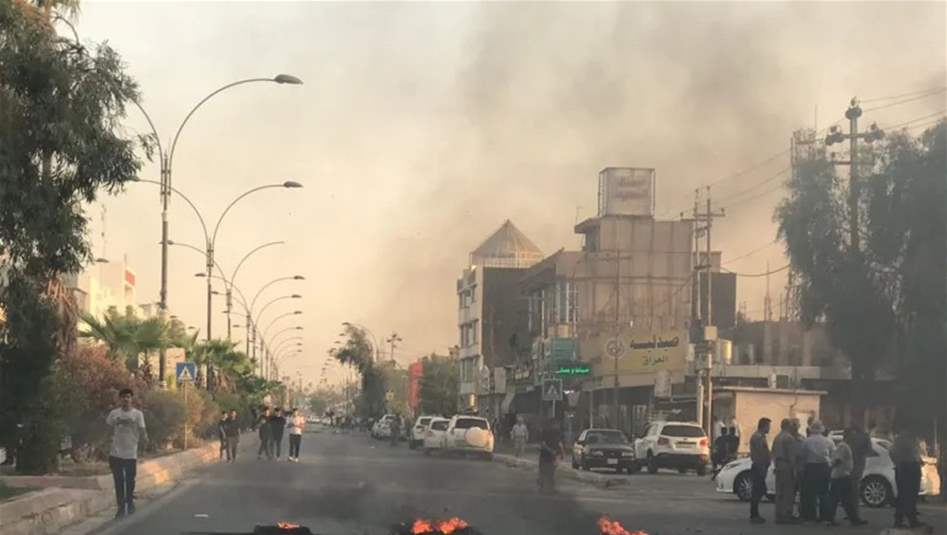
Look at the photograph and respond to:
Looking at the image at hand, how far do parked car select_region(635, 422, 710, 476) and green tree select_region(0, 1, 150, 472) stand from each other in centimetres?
2568

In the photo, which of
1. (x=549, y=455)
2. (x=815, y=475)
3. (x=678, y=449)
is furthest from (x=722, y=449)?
(x=815, y=475)

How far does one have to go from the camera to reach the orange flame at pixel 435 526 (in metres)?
12.5

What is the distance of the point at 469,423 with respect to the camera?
46.8 metres

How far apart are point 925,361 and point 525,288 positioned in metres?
60.5

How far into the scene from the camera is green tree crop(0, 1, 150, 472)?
41.7ft

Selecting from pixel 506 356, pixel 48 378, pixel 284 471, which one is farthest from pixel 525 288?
pixel 48 378

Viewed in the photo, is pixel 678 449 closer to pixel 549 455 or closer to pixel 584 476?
pixel 584 476

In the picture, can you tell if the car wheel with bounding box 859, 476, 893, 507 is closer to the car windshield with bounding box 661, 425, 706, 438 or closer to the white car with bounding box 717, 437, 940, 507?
the white car with bounding box 717, 437, 940, 507

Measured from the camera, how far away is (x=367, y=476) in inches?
1016

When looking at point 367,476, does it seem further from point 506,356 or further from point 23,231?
point 506,356

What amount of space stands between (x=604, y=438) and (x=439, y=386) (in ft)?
255

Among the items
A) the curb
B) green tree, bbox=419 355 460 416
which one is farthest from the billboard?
green tree, bbox=419 355 460 416

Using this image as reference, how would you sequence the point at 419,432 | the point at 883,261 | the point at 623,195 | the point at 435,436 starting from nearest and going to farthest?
the point at 883,261
the point at 435,436
the point at 419,432
the point at 623,195

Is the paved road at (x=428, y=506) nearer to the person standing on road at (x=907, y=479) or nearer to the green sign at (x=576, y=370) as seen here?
the person standing on road at (x=907, y=479)
